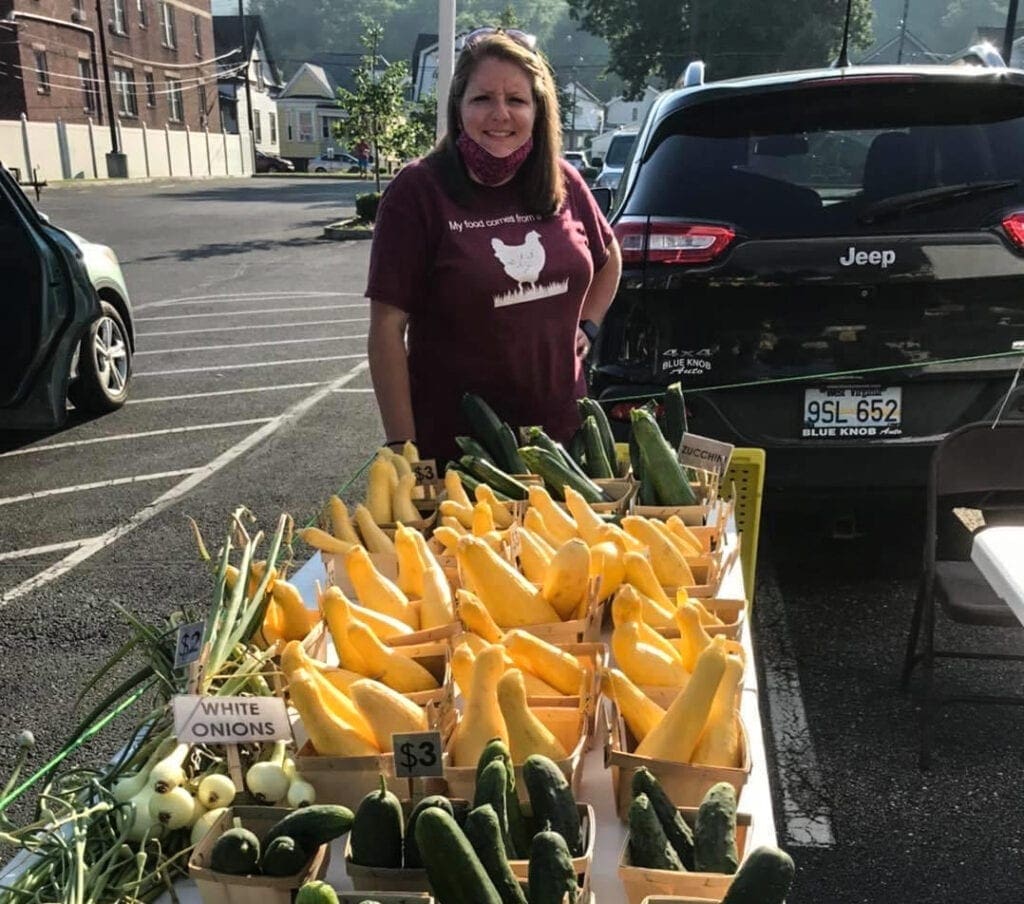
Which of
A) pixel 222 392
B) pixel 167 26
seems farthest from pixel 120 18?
pixel 222 392

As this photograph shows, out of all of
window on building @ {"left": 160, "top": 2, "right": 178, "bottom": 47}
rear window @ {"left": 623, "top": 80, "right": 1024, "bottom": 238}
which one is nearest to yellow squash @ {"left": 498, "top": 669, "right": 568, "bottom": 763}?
rear window @ {"left": 623, "top": 80, "right": 1024, "bottom": 238}

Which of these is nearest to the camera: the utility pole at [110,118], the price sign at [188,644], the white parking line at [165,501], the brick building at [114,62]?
the price sign at [188,644]

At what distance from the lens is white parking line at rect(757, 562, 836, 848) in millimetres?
2744

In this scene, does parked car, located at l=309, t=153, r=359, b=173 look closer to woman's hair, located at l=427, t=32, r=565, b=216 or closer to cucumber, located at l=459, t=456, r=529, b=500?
woman's hair, located at l=427, t=32, r=565, b=216

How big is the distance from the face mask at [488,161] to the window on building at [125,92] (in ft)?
147

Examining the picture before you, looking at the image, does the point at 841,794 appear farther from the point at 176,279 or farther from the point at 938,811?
the point at 176,279

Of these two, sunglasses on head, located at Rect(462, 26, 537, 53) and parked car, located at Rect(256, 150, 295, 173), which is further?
parked car, located at Rect(256, 150, 295, 173)

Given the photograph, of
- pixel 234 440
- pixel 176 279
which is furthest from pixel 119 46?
pixel 234 440

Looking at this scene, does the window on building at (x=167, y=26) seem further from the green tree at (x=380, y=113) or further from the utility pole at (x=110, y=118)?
the green tree at (x=380, y=113)

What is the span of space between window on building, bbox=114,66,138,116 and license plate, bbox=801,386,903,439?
44.8m

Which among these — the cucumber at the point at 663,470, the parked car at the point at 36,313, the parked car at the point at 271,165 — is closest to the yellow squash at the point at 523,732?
the cucumber at the point at 663,470

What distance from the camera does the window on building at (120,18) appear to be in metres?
42.3

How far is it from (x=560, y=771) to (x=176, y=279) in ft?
46.7

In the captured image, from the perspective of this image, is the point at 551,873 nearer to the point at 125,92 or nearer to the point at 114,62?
the point at 114,62
